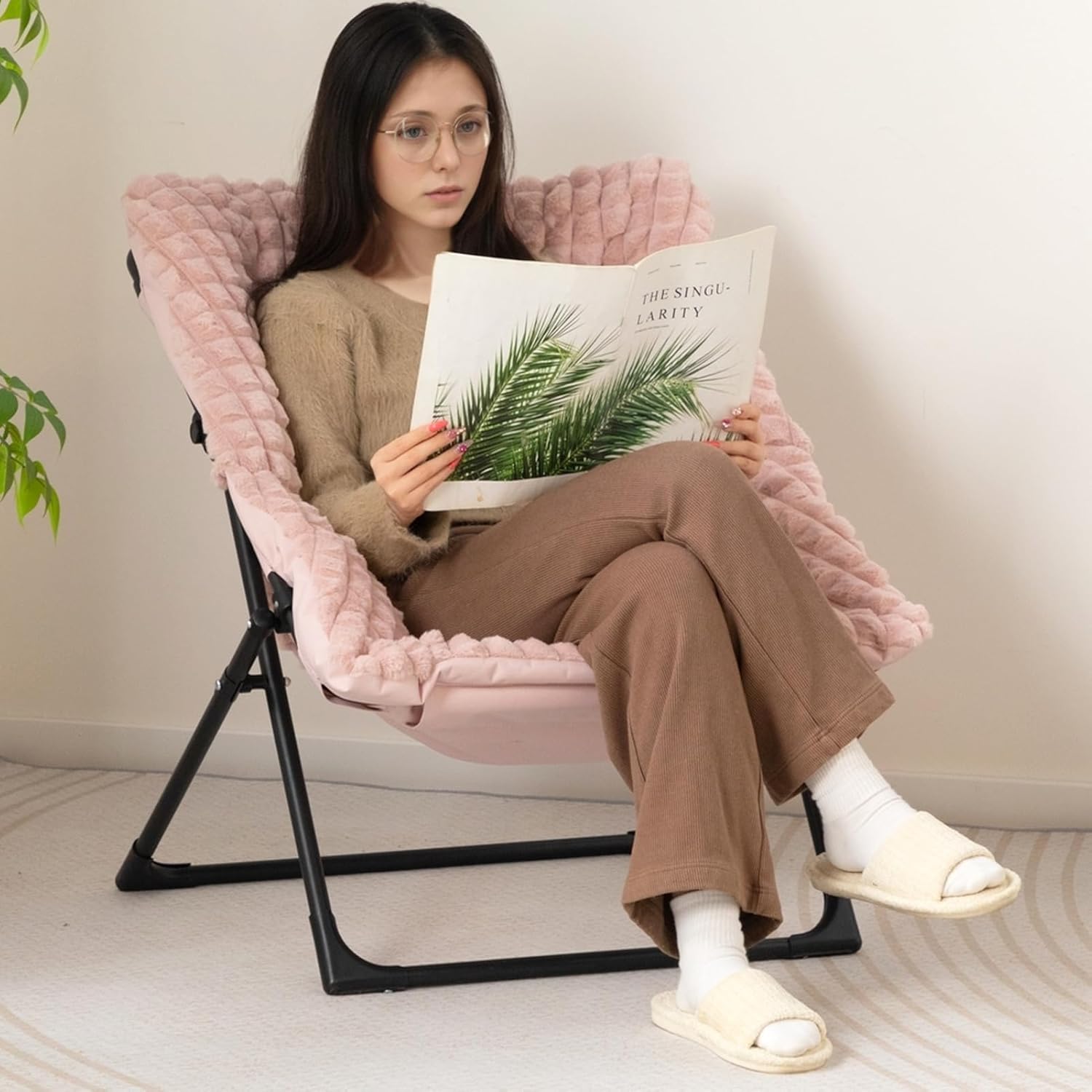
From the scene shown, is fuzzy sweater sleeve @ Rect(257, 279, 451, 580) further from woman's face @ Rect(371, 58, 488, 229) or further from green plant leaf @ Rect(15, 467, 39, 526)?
green plant leaf @ Rect(15, 467, 39, 526)

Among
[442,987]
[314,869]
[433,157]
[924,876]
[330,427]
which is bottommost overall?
[442,987]

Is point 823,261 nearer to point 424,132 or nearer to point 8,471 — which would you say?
point 424,132

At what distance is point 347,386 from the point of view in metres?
1.48

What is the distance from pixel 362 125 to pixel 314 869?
2.46 ft

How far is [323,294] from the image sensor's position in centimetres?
150

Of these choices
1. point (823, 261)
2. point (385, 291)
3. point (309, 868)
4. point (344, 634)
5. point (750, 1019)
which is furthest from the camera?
point (823, 261)

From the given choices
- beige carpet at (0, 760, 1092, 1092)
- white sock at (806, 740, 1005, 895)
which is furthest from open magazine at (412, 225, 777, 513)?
beige carpet at (0, 760, 1092, 1092)

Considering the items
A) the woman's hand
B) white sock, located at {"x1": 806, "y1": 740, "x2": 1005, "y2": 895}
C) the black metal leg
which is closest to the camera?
white sock, located at {"x1": 806, "y1": 740, "x2": 1005, "y2": 895}

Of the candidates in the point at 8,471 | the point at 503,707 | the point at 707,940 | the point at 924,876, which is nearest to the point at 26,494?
the point at 8,471

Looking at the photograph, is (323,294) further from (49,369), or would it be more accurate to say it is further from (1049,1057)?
(1049,1057)

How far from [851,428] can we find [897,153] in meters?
0.34

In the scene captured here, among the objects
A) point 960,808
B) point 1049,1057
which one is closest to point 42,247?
point 960,808

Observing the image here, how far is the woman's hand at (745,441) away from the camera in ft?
4.67

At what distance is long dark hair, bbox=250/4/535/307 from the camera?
1499mm
